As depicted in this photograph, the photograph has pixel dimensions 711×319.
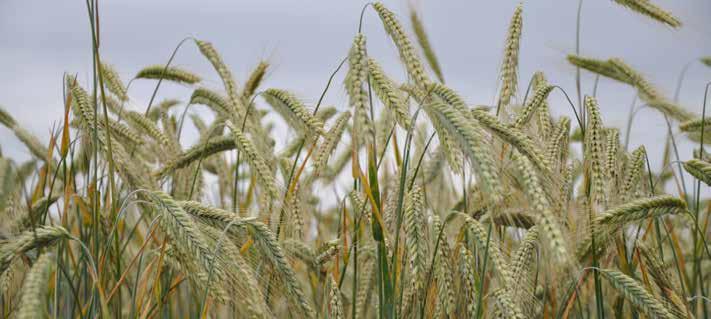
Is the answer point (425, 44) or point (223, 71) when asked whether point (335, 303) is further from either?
A: point (425, 44)

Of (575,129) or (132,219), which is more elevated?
(575,129)

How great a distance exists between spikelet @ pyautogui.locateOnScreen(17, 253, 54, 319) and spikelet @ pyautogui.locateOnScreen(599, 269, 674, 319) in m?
1.55

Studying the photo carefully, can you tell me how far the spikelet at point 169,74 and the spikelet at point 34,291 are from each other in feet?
5.95

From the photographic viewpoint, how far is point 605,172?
2.41 meters

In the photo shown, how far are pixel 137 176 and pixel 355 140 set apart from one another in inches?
36.5

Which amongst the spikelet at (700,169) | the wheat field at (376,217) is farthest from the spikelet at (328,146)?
the spikelet at (700,169)

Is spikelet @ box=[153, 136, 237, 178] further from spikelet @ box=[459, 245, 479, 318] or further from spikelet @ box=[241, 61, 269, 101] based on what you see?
spikelet @ box=[459, 245, 479, 318]

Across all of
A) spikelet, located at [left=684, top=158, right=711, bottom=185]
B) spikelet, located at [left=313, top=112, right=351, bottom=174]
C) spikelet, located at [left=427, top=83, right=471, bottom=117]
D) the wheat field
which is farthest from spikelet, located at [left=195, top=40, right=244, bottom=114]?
spikelet, located at [left=684, top=158, right=711, bottom=185]

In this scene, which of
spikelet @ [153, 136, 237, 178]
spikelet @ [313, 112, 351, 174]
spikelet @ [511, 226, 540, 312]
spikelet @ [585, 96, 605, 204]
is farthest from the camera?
spikelet @ [153, 136, 237, 178]

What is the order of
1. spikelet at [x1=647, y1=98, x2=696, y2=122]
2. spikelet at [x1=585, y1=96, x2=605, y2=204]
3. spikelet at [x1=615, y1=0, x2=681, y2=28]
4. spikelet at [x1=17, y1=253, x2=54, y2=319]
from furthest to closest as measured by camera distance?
spikelet at [x1=647, y1=98, x2=696, y2=122] → spikelet at [x1=615, y1=0, x2=681, y2=28] → spikelet at [x1=585, y1=96, x2=605, y2=204] → spikelet at [x1=17, y1=253, x2=54, y2=319]

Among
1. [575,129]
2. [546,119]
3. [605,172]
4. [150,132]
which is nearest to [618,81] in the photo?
[575,129]

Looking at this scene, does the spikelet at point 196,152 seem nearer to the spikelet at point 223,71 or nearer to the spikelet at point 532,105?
the spikelet at point 223,71

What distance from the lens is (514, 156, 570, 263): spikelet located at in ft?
5.41

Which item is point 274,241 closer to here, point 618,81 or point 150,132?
point 150,132
